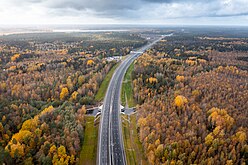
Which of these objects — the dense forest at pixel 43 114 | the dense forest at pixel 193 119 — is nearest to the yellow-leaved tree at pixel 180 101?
the dense forest at pixel 193 119

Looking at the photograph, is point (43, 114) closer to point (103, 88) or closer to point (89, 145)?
point (89, 145)

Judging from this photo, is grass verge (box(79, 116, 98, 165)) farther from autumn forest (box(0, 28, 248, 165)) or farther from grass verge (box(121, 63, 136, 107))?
grass verge (box(121, 63, 136, 107))

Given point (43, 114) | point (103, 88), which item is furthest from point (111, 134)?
point (103, 88)

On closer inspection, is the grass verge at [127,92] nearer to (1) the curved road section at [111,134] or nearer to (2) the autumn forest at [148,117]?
(2) the autumn forest at [148,117]

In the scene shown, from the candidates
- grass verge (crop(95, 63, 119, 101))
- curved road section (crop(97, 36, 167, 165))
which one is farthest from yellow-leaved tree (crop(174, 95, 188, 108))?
grass verge (crop(95, 63, 119, 101))

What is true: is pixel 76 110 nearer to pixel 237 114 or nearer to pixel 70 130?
pixel 70 130
